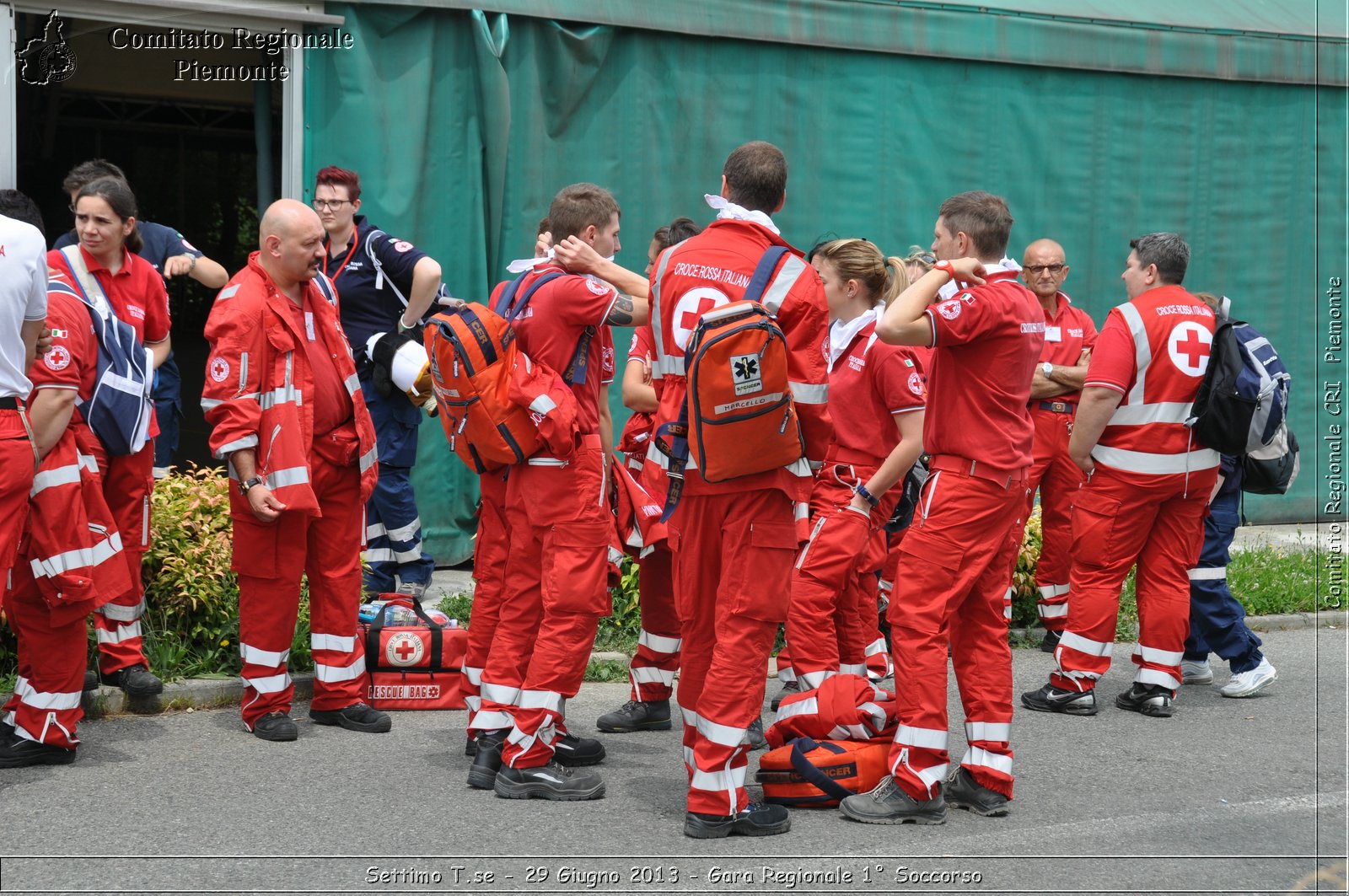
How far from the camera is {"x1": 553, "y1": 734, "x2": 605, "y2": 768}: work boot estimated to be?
5914mm

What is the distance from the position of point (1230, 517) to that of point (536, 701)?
4.24m

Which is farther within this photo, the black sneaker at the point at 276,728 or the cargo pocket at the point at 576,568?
the black sneaker at the point at 276,728

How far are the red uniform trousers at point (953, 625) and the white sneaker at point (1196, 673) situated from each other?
2820 millimetres

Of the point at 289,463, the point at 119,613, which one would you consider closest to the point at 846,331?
the point at 289,463

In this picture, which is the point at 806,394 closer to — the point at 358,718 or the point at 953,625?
the point at 953,625

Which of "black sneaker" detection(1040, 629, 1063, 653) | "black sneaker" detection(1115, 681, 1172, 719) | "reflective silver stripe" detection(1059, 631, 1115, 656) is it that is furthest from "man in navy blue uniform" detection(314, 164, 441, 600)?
"black sneaker" detection(1115, 681, 1172, 719)

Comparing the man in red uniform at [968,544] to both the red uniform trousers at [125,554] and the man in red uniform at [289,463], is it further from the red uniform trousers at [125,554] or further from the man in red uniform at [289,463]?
the red uniform trousers at [125,554]

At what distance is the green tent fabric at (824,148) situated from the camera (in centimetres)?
901

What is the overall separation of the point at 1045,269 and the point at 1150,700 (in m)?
2.78

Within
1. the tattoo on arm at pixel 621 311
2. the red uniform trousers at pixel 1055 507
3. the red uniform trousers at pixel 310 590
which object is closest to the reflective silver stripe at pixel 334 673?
the red uniform trousers at pixel 310 590

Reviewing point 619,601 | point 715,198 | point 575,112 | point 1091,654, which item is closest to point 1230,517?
point 1091,654

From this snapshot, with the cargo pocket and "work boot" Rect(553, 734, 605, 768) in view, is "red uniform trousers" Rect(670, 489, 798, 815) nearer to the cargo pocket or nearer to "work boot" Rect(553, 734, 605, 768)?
the cargo pocket

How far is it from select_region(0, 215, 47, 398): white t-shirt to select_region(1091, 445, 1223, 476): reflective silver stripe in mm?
4828

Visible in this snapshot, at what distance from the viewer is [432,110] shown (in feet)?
29.8
